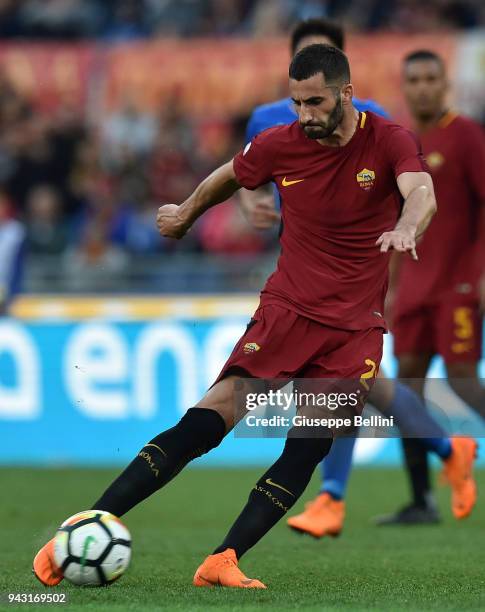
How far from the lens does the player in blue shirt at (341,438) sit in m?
6.41

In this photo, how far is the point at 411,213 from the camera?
463 centimetres

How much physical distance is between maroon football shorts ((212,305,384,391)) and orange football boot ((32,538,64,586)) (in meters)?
0.96

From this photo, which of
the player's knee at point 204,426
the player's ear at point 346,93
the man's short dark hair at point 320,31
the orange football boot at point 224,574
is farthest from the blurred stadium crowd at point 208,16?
the orange football boot at point 224,574

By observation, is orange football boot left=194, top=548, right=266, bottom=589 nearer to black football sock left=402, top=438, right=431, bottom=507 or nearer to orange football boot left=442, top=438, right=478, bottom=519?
orange football boot left=442, top=438, right=478, bottom=519

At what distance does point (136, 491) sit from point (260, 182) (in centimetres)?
134

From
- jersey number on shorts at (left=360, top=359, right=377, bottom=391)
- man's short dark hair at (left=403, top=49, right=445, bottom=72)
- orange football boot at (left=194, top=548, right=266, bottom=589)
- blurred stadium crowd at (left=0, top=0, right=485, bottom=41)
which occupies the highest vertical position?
blurred stadium crowd at (left=0, top=0, right=485, bottom=41)

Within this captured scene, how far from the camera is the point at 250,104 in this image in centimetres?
1434

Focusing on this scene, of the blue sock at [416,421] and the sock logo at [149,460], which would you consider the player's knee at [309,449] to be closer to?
the sock logo at [149,460]

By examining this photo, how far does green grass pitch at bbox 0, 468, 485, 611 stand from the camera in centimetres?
456

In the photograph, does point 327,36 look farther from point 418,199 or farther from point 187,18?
point 187,18

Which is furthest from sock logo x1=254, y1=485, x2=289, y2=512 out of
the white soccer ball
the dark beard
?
the dark beard

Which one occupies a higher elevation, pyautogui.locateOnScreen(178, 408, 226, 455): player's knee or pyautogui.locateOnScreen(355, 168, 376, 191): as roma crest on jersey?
pyautogui.locateOnScreen(355, 168, 376, 191): as roma crest on jersey

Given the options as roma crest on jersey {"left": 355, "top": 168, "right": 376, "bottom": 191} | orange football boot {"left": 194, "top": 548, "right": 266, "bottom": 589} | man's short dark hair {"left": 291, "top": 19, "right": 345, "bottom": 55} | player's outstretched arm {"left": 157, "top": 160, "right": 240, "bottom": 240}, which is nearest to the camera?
orange football boot {"left": 194, "top": 548, "right": 266, "bottom": 589}

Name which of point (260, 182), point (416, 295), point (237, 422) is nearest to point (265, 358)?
point (237, 422)
